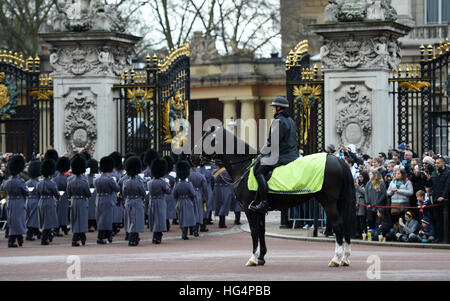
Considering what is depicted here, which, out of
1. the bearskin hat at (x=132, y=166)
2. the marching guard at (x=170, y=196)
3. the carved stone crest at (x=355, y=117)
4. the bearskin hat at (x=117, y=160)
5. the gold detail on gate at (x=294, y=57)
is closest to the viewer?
the bearskin hat at (x=132, y=166)

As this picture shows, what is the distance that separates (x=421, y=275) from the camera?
35.1 feet

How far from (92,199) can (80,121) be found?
2.34m

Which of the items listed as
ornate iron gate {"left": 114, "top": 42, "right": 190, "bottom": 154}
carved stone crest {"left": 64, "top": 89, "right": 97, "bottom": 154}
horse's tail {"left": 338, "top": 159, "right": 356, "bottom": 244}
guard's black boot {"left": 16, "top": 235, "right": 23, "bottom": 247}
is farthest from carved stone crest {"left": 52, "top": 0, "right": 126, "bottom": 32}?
horse's tail {"left": 338, "top": 159, "right": 356, "bottom": 244}

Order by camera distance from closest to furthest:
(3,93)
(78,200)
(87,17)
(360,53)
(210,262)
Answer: (210,262)
(78,200)
(360,53)
(87,17)
(3,93)

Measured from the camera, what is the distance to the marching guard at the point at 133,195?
1633 cm

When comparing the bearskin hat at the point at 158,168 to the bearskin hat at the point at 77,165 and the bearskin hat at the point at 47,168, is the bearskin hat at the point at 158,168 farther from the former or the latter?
the bearskin hat at the point at 47,168

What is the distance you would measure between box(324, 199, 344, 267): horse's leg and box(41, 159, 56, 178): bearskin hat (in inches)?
245

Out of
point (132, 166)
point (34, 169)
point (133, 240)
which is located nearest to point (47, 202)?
point (34, 169)

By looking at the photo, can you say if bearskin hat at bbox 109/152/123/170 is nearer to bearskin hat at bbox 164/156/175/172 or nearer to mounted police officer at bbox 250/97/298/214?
bearskin hat at bbox 164/156/175/172

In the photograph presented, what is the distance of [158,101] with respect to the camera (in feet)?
65.2

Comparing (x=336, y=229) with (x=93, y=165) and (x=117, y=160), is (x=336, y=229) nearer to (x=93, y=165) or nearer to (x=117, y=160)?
(x=93, y=165)

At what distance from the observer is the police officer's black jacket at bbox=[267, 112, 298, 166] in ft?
40.2

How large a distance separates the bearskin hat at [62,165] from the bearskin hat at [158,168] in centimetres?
187

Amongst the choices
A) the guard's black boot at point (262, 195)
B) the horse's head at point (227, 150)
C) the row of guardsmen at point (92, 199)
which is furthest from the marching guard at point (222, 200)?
the guard's black boot at point (262, 195)
